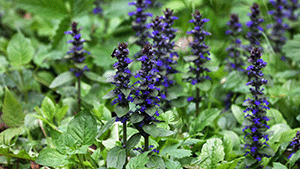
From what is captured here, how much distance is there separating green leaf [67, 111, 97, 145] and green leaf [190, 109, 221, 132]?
95 centimetres

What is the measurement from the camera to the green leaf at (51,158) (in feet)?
6.90

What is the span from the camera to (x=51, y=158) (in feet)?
7.08

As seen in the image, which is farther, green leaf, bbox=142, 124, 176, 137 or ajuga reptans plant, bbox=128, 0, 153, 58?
ajuga reptans plant, bbox=128, 0, 153, 58

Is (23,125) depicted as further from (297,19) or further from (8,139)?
(297,19)

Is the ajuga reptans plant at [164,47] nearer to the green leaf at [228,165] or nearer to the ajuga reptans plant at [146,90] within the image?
the ajuga reptans plant at [146,90]

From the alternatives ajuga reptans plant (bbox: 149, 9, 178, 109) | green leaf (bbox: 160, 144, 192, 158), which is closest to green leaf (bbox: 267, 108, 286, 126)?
ajuga reptans plant (bbox: 149, 9, 178, 109)

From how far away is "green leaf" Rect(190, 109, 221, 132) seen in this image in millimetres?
2725

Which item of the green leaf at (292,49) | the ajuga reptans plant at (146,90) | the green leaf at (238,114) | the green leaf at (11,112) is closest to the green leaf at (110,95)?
the ajuga reptans plant at (146,90)

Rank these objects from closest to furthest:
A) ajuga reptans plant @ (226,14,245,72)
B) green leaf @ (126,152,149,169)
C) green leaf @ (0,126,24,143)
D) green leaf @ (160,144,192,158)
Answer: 1. green leaf @ (126,152,149,169)
2. green leaf @ (160,144,192,158)
3. green leaf @ (0,126,24,143)
4. ajuga reptans plant @ (226,14,245,72)

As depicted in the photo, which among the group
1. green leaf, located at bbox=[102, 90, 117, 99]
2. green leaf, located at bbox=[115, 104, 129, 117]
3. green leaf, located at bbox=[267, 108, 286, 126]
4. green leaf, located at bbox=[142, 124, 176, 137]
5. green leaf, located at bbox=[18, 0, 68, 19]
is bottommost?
green leaf, located at bbox=[267, 108, 286, 126]

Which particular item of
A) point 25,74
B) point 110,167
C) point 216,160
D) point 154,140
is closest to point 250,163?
point 216,160

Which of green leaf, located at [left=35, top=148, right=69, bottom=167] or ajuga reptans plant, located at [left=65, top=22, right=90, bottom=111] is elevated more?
ajuga reptans plant, located at [left=65, top=22, right=90, bottom=111]

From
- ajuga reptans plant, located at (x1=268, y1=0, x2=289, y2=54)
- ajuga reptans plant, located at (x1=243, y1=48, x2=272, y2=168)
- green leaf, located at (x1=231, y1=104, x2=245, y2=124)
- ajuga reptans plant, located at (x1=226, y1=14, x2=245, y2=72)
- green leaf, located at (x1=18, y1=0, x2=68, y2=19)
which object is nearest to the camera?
ajuga reptans plant, located at (x1=243, y1=48, x2=272, y2=168)

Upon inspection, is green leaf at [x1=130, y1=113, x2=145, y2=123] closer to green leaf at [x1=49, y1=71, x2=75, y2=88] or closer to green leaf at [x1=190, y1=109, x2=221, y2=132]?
green leaf at [x1=190, y1=109, x2=221, y2=132]
